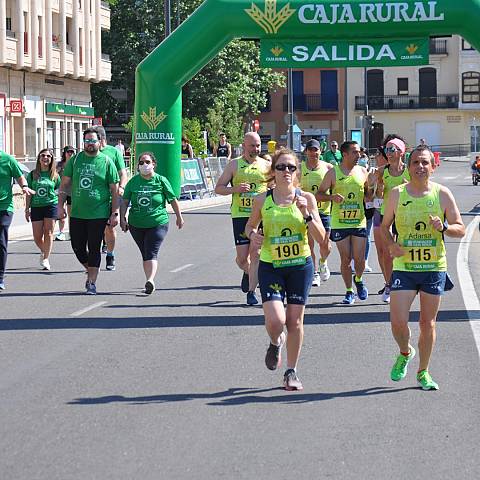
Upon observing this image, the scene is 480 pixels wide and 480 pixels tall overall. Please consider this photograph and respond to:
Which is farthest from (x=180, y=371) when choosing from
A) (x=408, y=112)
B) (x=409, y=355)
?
(x=408, y=112)

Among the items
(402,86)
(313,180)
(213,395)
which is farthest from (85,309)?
(402,86)

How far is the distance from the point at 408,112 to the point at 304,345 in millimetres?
85355

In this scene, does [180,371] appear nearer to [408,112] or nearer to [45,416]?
[45,416]

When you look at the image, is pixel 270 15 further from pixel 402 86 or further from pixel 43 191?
pixel 402 86

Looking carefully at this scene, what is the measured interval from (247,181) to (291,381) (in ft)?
18.0

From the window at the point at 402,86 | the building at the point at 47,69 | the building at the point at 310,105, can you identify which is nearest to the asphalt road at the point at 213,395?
the building at the point at 47,69

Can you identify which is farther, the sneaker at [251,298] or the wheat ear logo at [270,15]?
the wheat ear logo at [270,15]

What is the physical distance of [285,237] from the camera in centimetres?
875

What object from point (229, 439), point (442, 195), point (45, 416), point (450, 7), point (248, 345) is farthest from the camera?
point (450, 7)

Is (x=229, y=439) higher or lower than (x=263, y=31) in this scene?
lower

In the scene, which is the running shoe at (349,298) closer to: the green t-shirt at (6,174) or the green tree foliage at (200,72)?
the green t-shirt at (6,174)

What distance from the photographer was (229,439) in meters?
7.12

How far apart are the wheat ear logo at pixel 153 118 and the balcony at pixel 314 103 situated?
229ft

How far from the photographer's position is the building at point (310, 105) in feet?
312
